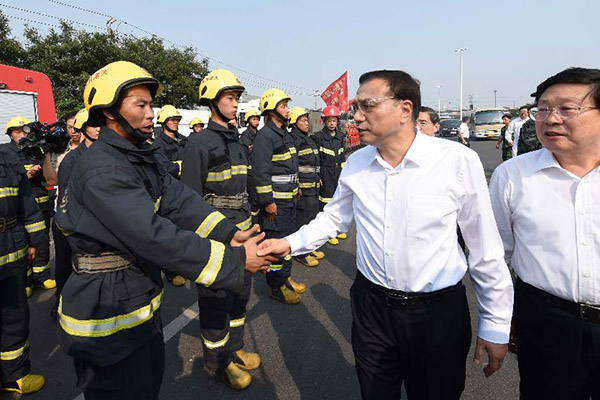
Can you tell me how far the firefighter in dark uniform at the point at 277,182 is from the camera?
4.59 meters

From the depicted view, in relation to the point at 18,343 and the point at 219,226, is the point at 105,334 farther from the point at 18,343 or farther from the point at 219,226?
the point at 18,343

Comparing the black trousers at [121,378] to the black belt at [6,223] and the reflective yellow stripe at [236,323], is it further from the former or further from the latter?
the black belt at [6,223]

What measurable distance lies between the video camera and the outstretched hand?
9.51ft

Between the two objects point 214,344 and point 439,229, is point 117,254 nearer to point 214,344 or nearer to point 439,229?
point 214,344

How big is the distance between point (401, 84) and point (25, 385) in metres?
3.54

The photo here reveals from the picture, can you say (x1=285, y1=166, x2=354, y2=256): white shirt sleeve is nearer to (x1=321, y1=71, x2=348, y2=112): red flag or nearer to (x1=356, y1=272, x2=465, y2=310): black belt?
(x1=356, y1=272, x2=465, y2=310): black belt

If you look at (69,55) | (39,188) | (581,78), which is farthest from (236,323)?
(69,55)

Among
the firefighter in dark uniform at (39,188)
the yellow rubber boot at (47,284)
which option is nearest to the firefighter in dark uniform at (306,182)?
the firefighter in dark uniform at (39,188)

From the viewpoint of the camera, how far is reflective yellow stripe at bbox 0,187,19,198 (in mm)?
2949

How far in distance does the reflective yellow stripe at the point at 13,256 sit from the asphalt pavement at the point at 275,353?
81 cm

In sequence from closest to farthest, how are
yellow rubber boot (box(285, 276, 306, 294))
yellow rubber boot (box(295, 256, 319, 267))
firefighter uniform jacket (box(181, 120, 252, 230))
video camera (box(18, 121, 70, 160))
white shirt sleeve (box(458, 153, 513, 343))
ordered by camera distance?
white shirt sleeve (box(458, 153, 513, 343)) < firefighter uniform jacket (box(181, 120, 252, 230)) < video camera (box(18, 121, 70, 160)) < yellow rubber boot (box(285, 276, 306, 294)) < yellow rubber boot (box(295, 256, 319, 267))

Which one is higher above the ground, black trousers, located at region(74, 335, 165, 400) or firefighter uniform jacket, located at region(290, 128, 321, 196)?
firefighter uniform jacket, located at region(290, 128, 321, 196)

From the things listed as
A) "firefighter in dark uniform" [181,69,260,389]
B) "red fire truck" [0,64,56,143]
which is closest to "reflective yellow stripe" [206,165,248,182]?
"firefighter in dark uniform" [181,69,260,389]

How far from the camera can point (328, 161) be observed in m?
7.23
